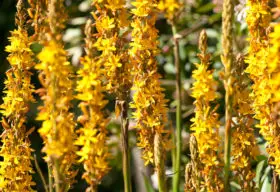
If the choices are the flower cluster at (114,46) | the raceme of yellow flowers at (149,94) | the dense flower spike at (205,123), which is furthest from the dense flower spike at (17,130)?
the dense flower spike at (205,123)

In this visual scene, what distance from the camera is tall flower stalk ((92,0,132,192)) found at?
5.84 ft

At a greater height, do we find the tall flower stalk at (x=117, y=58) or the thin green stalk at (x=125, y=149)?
the tall flower stalk at (x=117, y=58)

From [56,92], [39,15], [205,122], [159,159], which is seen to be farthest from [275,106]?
[39,15]

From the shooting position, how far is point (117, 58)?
1782 millimetres

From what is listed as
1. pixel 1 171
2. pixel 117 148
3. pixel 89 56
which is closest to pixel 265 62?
pixel 89 56

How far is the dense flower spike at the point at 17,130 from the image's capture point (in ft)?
6.15

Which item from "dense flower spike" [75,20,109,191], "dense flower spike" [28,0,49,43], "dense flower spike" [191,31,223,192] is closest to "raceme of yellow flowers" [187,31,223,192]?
"dense flower spike" [191,31,223,192]

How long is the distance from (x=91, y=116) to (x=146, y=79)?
299 mm

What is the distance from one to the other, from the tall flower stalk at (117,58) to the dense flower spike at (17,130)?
24 cm

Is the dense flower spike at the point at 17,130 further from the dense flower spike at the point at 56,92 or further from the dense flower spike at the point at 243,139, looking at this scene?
the dense flower spike at the point at 243,139

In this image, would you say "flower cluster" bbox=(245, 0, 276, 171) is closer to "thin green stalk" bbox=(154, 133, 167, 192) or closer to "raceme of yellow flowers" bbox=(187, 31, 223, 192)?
"raceme of yellow flowers" bbox=(187, 31, 223, 192)

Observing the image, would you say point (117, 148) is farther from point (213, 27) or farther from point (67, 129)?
point (67, 129)

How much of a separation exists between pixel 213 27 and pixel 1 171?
257cm

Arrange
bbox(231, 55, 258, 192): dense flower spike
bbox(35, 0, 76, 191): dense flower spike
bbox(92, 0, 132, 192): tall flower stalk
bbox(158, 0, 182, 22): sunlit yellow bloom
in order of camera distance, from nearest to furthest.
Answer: bbox(35, 0, 76, 191): dense flower spike < bbox(158, 0, 182, 22): sunlit yellow bloom < bbox(92, 0, 132, 192): tall flower stalk < bbox(231, 55, 258, 192): dense flower spike
